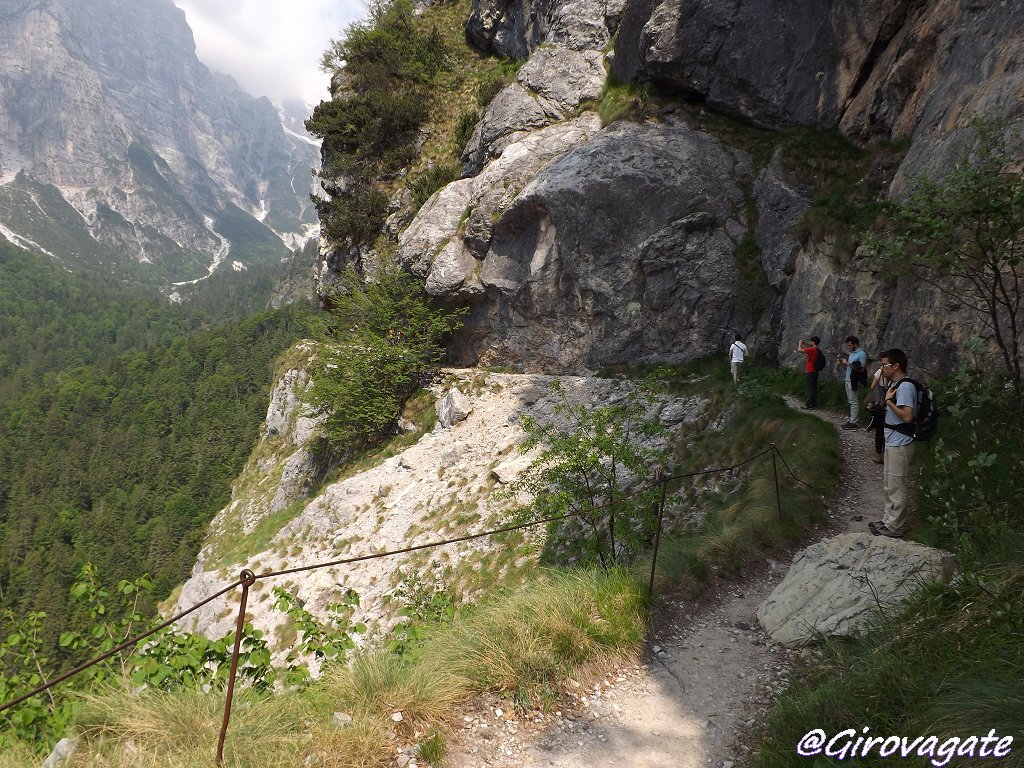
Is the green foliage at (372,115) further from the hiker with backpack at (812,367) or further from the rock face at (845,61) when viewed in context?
the hiker with backpack at (812,367)

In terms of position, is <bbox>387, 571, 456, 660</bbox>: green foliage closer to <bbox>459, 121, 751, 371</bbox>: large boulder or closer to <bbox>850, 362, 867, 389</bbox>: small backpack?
<bbox>850, 362, 867, 389</bbox>: small backpack

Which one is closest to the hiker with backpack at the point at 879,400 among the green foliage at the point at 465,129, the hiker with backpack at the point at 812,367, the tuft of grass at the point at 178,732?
the hiker with backpack at the point at 812,367

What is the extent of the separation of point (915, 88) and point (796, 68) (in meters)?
4.37

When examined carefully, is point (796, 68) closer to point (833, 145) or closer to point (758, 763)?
point (833, 145)

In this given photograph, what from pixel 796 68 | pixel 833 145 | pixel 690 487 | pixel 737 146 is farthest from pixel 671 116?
pixel 690 487

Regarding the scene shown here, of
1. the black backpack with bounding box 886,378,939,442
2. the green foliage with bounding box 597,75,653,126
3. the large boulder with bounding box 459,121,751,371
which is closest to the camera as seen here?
the black backpack with bounding box 886,378,939,442

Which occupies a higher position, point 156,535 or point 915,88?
point 915,88

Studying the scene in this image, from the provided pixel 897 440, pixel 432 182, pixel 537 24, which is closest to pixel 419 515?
pixel 897 440

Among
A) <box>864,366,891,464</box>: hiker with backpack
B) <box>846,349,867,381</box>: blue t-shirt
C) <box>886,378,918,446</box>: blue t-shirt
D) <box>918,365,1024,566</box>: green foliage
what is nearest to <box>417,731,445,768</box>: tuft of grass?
<box>918,365,1024,566</box>: green foliage

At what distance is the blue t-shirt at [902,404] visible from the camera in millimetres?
5824

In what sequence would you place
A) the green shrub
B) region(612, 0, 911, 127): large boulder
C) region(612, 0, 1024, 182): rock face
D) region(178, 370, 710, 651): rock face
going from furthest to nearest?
the green shrub
region(612, 0, 911, 127): large boulder
region(178, 370, 710, 651): rock face
region(612, 0, 1024, 182): rock face

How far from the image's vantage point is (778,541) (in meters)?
6.91

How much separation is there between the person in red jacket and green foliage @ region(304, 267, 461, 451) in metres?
12.6

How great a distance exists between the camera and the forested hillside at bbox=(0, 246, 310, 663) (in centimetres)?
6888
